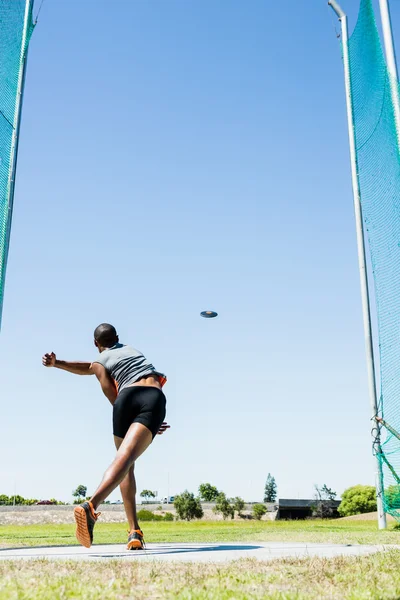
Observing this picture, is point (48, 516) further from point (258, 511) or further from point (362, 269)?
point (362, 269)

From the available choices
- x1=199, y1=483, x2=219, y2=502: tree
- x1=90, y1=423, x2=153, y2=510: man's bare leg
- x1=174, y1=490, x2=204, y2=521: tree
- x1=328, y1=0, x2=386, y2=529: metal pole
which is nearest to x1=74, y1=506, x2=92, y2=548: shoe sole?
x1=90, y1=423, x2=153, y2=510: man's bare leg

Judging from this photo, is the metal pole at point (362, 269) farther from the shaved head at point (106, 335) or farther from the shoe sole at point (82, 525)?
the shoe sole at point (82, 525)

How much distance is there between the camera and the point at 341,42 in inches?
459

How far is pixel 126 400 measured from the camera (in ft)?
14.3

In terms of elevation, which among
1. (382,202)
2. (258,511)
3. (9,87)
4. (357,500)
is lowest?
(258,511)

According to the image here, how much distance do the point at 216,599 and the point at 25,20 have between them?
28.0ft

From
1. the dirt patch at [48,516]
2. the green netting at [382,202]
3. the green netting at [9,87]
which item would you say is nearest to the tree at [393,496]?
the green netting at [382,202]

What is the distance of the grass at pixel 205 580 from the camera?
2.29 metres

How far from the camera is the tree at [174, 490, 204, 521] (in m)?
55.1

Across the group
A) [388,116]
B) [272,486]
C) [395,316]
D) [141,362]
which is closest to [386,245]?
[395,316]

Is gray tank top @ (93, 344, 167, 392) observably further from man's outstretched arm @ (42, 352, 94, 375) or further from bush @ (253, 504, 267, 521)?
bush @ (253, 504, 267, 521)

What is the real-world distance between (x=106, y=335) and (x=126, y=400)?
0.67 m

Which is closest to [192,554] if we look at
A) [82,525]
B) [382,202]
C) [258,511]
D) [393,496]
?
[82,525]

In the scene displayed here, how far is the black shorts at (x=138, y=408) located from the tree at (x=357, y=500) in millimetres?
56346
